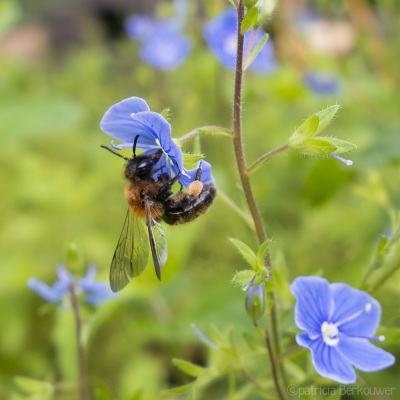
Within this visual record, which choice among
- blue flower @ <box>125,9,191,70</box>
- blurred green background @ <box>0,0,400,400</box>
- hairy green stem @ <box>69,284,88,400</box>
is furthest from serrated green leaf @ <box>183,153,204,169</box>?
blue flower @ <box>125,9,191,70</box>

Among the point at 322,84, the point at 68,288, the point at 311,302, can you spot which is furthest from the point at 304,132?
the point at 322,84

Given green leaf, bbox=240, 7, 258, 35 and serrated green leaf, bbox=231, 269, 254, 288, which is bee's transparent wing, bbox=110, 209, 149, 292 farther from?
green leaf, bbox=240, 7, 258, 35

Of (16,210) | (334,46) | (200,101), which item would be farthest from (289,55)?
(16,210)

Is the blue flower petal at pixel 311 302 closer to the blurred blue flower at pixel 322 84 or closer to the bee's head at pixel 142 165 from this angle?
the bee's head at pixel 142 165

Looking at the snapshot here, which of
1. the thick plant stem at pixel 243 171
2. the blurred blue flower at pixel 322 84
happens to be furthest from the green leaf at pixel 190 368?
the blurred blue flower at pixel 322 84

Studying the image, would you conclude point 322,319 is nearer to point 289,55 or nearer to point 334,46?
point 289,55
